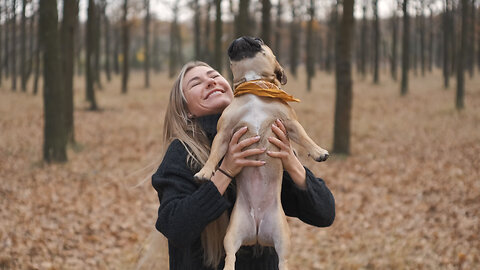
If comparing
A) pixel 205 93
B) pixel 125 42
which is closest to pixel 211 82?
pixel 205 93

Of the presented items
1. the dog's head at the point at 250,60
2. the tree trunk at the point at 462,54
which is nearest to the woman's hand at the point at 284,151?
the dog's head at the point at 250,60

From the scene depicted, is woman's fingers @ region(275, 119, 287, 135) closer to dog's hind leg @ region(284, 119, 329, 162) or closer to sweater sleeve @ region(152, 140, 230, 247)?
dog's hind leg @ region(284, 119, 329, 162)

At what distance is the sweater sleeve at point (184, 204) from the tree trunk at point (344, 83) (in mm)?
8226

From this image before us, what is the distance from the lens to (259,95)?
1720mm

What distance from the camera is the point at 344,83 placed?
9727 millimetres

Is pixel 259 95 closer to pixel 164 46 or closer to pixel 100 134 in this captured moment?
pixel 100 134

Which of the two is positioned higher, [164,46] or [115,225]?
[164,46]

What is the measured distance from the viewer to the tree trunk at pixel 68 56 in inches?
432

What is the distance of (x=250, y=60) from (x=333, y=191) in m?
6.51

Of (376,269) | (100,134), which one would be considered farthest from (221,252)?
(100,134)

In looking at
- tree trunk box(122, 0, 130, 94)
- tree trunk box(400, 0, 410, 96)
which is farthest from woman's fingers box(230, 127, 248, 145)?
tree trunk box(122, 0, 130, 94)

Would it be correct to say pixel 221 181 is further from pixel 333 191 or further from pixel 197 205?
pixel 333 191

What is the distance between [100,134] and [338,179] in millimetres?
7756

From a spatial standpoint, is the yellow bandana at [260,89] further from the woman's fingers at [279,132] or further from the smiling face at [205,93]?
the smiling face at [205,93]
